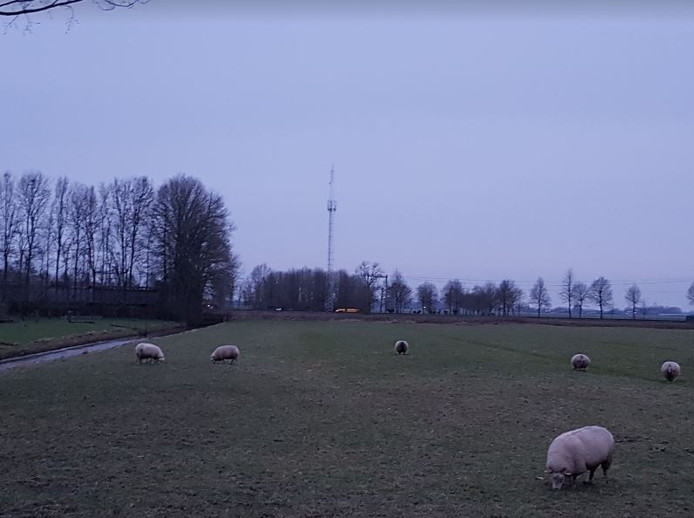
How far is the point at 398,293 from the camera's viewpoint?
177 metres

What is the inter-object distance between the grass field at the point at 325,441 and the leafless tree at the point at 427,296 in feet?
531

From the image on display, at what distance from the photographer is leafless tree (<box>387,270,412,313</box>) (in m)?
175

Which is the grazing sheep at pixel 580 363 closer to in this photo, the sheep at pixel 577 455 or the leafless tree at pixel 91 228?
the sheep at pixel 577 455

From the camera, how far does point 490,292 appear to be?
582 ft

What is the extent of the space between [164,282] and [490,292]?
341 feet

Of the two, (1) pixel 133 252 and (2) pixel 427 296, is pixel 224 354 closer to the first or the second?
(1) pixel 133 252

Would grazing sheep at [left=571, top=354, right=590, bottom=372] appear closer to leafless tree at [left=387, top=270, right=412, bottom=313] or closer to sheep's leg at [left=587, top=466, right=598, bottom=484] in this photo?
sheep's leg at [left=587, top=466, right=598, bottom=484]

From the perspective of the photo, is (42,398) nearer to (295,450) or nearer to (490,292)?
(295,450)

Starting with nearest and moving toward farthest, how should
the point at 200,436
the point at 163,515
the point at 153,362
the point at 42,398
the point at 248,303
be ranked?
1. the point at 163,515
2. the point at 200,436
3. the point at 42,398
4. the point at 153,362
5. the point at 248,303

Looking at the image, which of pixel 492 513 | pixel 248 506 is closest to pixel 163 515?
pixel 248 506

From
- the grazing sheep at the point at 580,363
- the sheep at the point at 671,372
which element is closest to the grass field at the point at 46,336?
the grazing sheep at the point at 580,363

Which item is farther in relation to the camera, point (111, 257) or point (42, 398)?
point (111, 257)

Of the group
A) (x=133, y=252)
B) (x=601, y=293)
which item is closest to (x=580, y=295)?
(x=601, y=293)

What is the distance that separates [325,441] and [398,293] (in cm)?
16282
